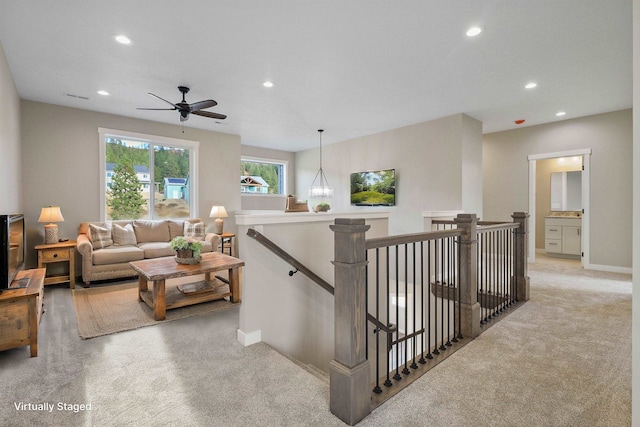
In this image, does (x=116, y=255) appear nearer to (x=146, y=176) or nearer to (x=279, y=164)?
(x=146, y=176)

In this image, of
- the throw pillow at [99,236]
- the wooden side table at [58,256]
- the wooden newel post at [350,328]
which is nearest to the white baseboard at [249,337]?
the wooden newel post at [350,328]

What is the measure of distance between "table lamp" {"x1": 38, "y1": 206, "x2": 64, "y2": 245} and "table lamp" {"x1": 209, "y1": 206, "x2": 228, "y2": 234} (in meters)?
2.42

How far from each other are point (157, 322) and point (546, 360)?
11.0 ft

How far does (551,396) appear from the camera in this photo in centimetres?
180

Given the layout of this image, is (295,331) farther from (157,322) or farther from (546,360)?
(546,360)

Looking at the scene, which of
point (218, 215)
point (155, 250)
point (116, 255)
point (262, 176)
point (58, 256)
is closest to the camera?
point (58, 256)

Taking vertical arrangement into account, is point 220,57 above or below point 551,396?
above

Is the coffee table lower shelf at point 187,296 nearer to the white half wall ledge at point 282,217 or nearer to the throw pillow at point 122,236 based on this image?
the white half wall ledge at point 282,217

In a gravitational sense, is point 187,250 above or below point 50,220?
below

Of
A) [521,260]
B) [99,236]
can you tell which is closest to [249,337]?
[521,260]

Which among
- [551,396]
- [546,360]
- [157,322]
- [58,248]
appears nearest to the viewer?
[551,396]

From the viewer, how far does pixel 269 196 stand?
8.54 m

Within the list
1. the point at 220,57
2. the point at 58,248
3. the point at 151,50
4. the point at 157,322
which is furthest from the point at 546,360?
the point at 58,248

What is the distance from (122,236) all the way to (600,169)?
27.0 ft
